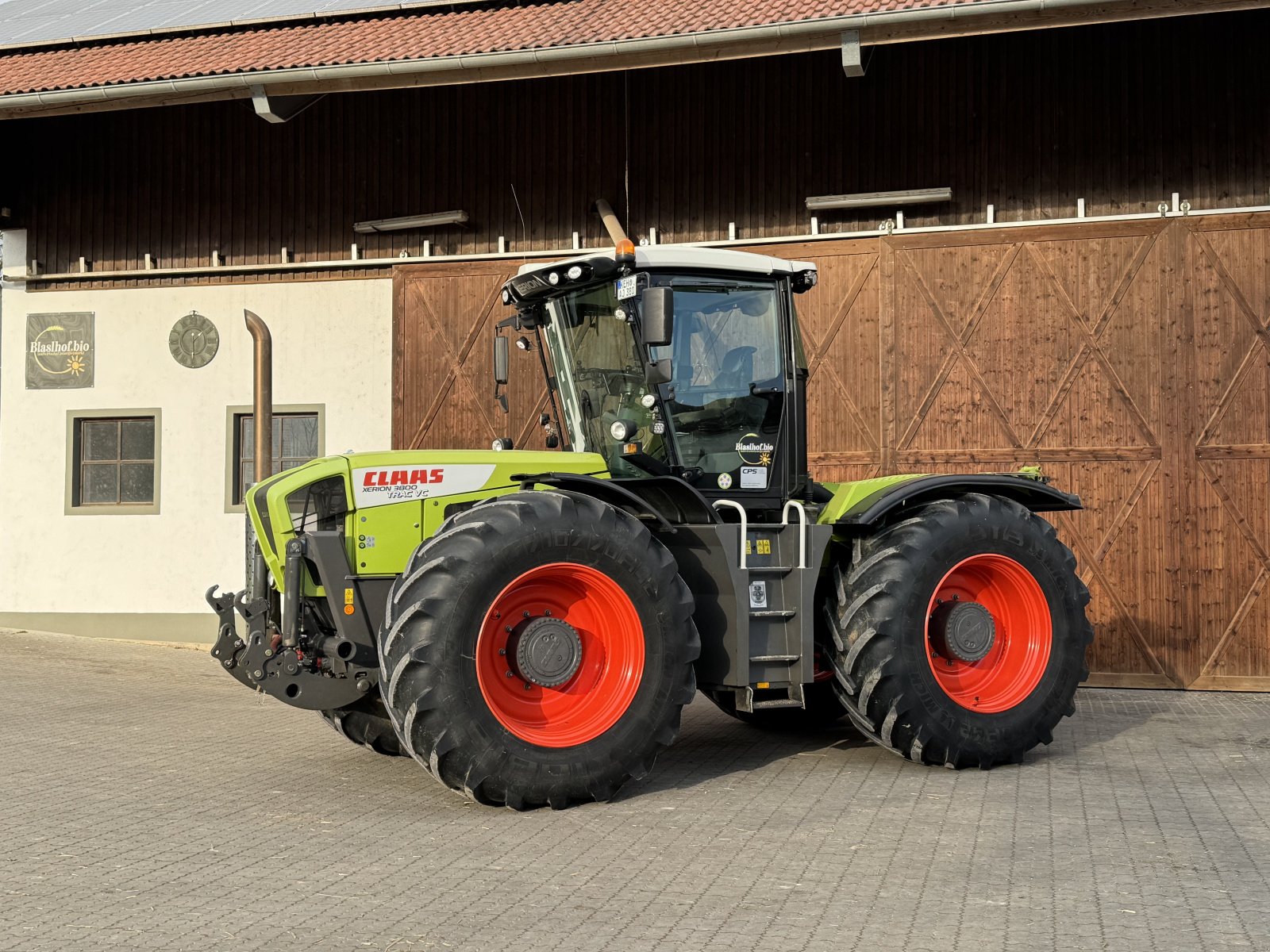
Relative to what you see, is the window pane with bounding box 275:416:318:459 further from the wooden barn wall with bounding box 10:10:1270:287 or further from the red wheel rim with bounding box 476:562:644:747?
the red wheel rim with bounding box 476:562:644:747

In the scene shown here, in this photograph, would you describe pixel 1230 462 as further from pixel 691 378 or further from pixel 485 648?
pixel 485 648

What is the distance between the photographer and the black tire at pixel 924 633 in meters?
7.01

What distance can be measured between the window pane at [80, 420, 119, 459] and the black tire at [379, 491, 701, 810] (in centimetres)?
839

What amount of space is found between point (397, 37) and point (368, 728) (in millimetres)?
6948

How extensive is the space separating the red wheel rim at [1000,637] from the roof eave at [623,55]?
4.63 meters

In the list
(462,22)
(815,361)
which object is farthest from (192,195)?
(815,361)

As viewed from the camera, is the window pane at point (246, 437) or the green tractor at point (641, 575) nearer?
the green tractor at point (641, 575)

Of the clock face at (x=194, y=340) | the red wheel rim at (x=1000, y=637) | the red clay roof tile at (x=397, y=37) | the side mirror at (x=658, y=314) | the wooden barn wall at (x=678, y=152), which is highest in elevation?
the red clay roof tile at (x=397, y=37)

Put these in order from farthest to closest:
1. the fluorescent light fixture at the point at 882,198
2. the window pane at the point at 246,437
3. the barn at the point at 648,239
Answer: the window pane at the point at 246,437 → the fluorescent light fixture at the point at 882,198 → the barn at the point at 648,239

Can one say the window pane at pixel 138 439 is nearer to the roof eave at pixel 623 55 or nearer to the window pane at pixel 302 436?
the window pane at pixel 302 436

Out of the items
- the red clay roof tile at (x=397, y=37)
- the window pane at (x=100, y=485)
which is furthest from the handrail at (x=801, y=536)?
the window pane at (x=100, y=485)

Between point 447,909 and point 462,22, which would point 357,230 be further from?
point 447,909

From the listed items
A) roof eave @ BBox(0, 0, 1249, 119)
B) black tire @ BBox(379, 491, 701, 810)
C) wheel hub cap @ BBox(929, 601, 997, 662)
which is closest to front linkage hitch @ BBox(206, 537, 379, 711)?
black tire @ BBox(379, 491, 701, 810)

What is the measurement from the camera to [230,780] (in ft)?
22.7
